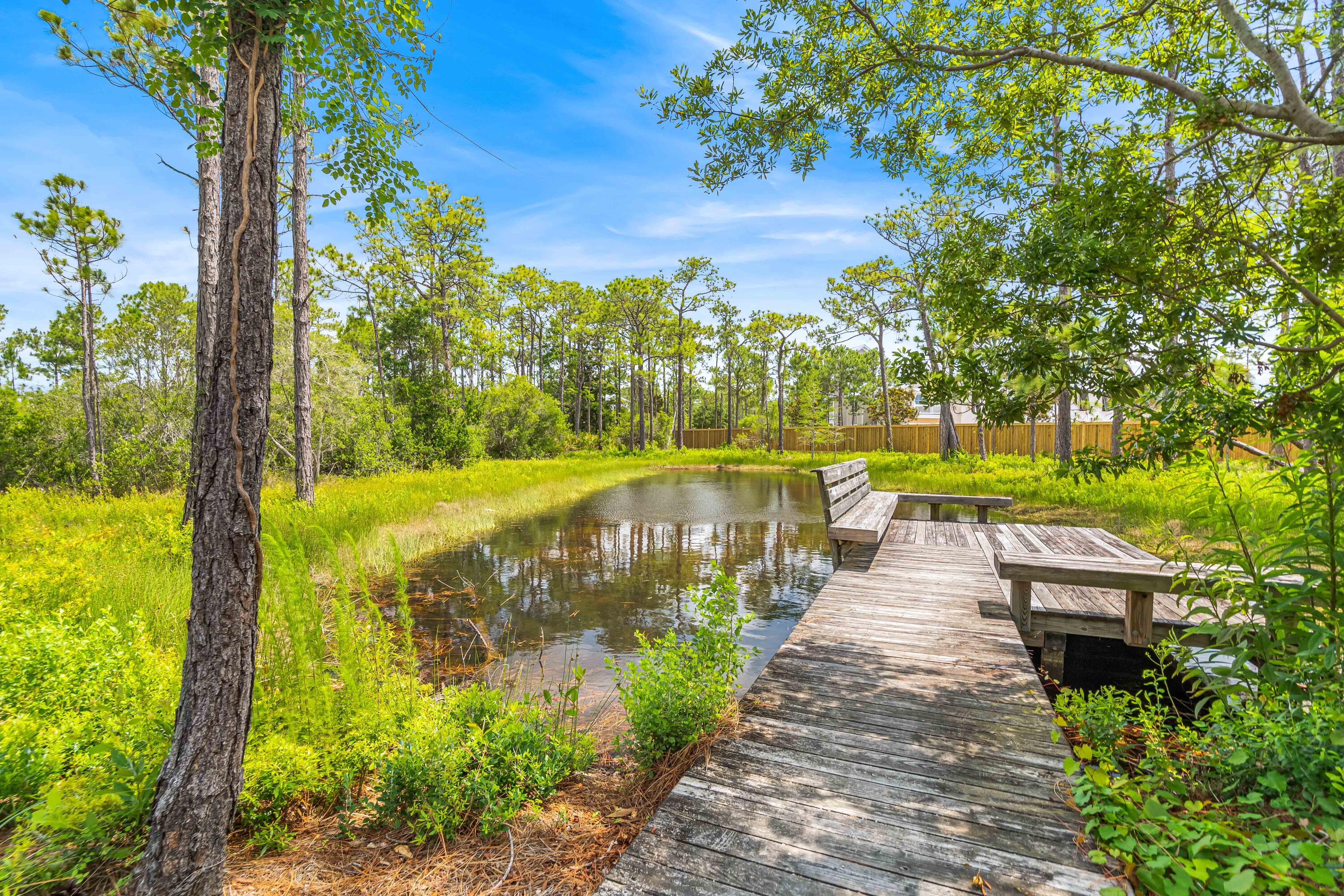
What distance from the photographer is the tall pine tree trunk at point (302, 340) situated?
8.92 meters

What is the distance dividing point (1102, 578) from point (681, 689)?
2.99 m

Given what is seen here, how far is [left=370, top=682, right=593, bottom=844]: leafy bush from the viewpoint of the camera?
2.22 m

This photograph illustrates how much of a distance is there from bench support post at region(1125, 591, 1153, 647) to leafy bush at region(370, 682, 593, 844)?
3.73 metres

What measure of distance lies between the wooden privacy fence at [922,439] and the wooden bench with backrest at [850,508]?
1881 cm

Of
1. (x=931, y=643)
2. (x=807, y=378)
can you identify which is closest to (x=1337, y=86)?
(x=931, y=643)

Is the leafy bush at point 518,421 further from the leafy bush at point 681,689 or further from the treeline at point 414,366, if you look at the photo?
the leafy bush at point 681,689

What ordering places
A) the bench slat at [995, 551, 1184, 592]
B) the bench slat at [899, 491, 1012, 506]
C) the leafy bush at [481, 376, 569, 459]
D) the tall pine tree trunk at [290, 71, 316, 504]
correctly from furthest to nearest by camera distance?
1. the leafy bush at [481, 376, 569, 459]
2. the tall pine tree trunk at [290, 71, 316, 504]
3. the bench slat at [899, 491, 1012, 506]
4. the bench slat at [995, 551, 1184, 592]

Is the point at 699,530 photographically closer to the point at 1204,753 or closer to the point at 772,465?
the point at 1204,753

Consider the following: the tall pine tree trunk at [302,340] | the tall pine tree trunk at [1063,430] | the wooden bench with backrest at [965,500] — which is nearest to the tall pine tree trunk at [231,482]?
the wooden bench with backrest at [965,500]

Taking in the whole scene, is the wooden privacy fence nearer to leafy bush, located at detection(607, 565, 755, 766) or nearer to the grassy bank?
the grassy bank

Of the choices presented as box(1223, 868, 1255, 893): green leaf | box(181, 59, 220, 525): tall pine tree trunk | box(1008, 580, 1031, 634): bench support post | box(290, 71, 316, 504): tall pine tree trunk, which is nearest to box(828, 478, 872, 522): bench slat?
box(1008, 580, 1031, 634): bench support post

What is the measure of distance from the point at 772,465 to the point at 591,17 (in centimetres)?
2343

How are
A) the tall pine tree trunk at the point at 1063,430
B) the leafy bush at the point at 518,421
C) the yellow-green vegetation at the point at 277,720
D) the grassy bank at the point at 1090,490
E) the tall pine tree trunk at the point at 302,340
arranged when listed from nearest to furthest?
the yellow-green vegetation at the point at 277,720 < the grassy bank at the point at 1090,490 < the tall pine tree trunk at the point at 302,340 < the tall pine tree trunk at the point at 1063,430 < the leafy bush at the point at 518,421

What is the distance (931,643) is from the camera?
3.86m
